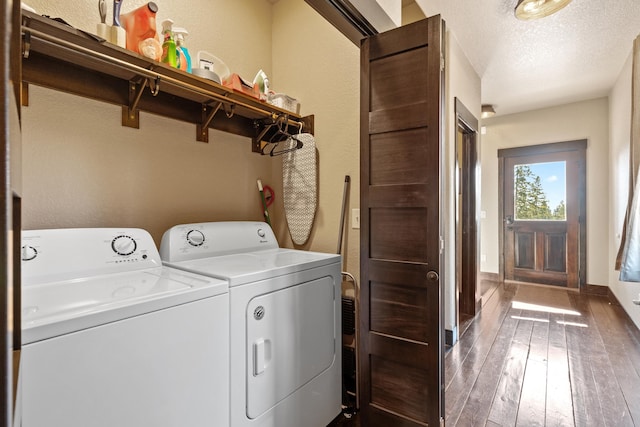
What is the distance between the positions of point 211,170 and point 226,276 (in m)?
0.99

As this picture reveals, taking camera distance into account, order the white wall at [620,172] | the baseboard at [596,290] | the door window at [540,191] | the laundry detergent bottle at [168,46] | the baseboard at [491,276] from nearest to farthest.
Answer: the laundry detergent bottle at [168,46] < the white wall at [620,172] < the baseboard at [596,290] < the door window at [540,191] < the baseboard at [491,276]

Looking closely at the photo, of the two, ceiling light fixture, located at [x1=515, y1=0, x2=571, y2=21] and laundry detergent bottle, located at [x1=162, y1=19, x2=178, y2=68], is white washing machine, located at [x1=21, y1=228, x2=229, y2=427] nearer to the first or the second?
laundry detergent bottle, located at [x1=162, y1=19, x2=178, y2=68]

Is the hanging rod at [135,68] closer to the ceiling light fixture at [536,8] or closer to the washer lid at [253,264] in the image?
the washer lid at [253,264]


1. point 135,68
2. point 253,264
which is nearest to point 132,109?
point 135,68

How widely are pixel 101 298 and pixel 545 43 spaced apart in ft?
12.0

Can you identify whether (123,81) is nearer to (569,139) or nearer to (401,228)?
(401,228)

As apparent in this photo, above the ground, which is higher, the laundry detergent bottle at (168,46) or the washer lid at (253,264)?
the laundry detergent bottle at (168,46)

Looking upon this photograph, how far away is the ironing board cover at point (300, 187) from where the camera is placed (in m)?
2.07

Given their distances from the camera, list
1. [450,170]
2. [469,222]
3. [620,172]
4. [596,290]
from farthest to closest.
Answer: [596,290], [469,222], [620,172], [450,170]

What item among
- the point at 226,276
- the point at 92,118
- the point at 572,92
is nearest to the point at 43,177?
the point at 92,118

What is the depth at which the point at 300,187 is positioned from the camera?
2129 mm

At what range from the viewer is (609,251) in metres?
4.01

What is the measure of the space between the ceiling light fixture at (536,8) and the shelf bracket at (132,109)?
2466mm

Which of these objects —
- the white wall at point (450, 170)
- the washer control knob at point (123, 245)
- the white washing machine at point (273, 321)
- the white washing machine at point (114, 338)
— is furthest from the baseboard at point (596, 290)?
the washer control knob at point (123, 245)
